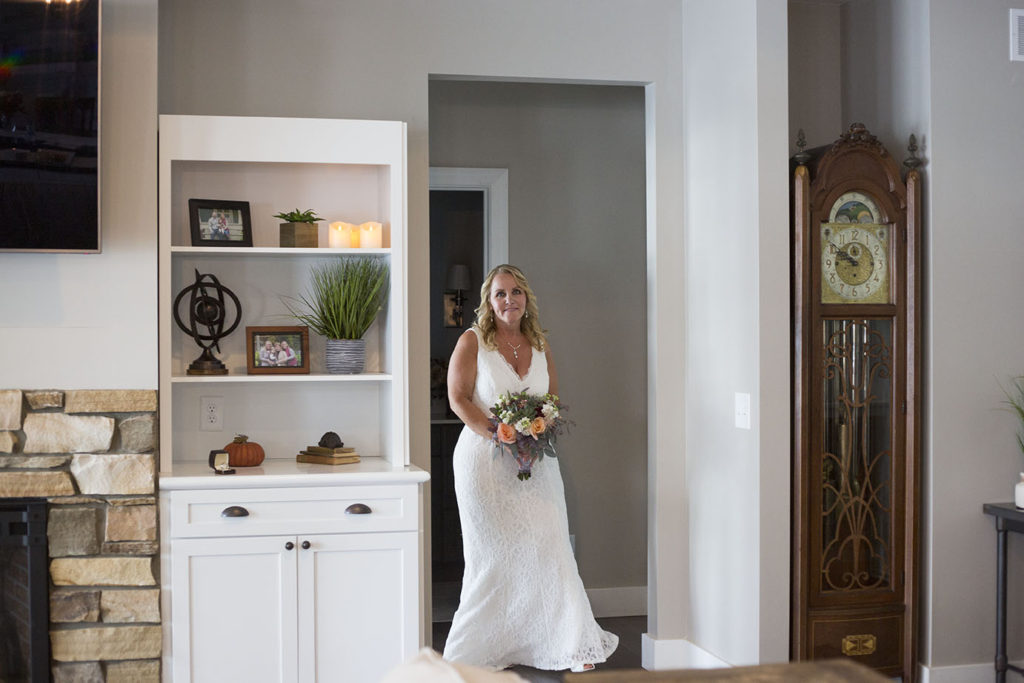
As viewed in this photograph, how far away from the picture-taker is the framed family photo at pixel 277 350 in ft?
12.3

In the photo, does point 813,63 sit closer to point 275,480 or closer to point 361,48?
point 361,48

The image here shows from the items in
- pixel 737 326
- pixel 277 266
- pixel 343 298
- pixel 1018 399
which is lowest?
pixel 1018 399

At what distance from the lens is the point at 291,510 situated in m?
3.49

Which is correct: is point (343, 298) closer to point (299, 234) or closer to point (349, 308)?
point (349, 308)

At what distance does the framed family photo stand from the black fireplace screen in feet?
2.91

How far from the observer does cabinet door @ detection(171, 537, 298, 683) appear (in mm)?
3404

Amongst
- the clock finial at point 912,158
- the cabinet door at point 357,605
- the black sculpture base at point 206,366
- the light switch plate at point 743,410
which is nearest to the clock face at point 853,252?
the clock finial at point 912,158

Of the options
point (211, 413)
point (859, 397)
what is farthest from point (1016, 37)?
point (211, 413)

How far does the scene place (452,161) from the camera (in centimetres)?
508

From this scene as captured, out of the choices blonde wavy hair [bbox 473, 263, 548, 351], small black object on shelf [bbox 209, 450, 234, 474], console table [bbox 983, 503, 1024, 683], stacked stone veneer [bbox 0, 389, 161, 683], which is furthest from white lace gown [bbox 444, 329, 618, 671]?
console table [bbox 983, 503, 1024, 683]

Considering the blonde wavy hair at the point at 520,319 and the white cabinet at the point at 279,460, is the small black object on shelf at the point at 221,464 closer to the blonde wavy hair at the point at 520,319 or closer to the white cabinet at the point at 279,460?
the white cabinet at the point at 279,460

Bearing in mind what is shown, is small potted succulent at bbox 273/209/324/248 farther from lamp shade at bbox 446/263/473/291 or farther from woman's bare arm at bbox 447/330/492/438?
Result: lamp shade at bbox 446/263/473/291

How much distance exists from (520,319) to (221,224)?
1.26m

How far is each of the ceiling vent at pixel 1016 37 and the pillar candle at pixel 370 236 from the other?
2.56m
